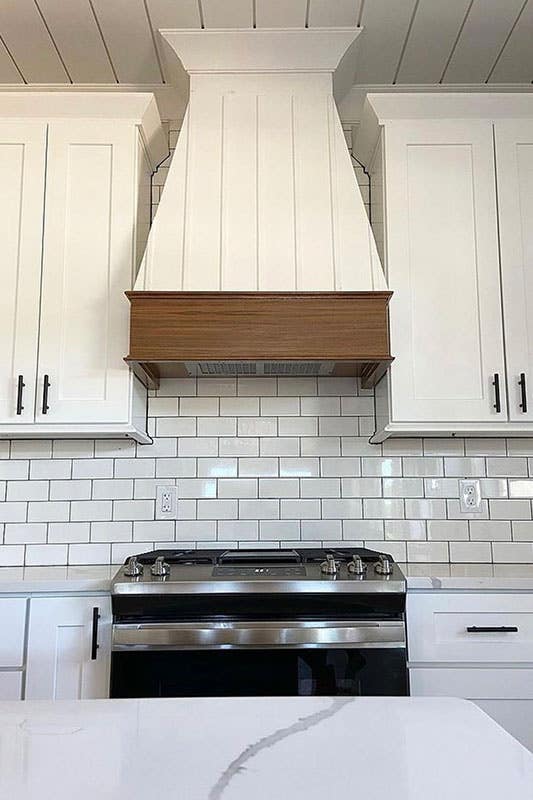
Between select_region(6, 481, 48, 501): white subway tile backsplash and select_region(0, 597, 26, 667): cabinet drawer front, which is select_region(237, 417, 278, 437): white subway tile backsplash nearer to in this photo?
select_region(6, 481, 48, 501): white subway tile backsplash

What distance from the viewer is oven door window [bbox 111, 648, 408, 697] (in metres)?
1.64

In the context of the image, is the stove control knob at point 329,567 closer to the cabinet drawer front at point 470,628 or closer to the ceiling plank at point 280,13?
the cabinet drawer front at point 470,628

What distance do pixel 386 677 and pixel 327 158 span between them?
1717 mm

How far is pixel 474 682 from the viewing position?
5.68ft

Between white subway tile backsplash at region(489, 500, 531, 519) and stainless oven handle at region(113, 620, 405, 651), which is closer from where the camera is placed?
stainless oven handle at region(113, 620, 405, 651)

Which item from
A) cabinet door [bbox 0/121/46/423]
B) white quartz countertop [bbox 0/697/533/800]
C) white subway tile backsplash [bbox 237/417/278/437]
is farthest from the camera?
white subway tile backsplash [bbox 237/417/278/437]

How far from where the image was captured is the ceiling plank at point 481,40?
1.99m

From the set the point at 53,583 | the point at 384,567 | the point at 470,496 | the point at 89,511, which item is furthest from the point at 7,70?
→ the point at 470,496

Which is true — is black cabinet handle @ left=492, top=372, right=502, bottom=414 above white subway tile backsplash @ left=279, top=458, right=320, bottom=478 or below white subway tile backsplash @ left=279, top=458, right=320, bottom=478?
above

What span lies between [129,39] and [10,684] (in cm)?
221

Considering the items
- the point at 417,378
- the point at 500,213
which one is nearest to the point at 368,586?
the point at 417,378

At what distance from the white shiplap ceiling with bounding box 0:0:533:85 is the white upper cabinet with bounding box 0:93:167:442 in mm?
223

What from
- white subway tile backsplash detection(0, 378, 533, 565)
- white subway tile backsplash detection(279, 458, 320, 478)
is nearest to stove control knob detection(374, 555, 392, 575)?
white subway tile backsplash detection(0, 378, 533, 565)

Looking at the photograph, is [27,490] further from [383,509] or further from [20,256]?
[383,509]
